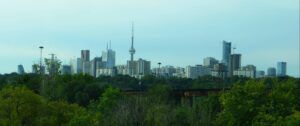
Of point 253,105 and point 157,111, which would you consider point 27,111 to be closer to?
point 157,111

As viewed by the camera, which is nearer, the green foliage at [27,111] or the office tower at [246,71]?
the green foliage at [27,111]

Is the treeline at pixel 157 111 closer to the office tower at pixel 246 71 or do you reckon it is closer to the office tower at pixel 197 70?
the office tower at pixel 246 71

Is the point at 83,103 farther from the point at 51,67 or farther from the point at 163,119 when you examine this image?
the point at 163,119

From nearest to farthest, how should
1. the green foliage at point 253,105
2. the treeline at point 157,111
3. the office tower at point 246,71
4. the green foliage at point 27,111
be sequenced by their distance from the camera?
the green foliage at point 27,111
the treeline at point 157,111
the green foliage at point 253,105
the office tower at point 246,71

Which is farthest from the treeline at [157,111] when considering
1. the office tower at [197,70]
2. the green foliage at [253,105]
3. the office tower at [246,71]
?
the office tower at [197,70]

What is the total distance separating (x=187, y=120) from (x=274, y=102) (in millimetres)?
6234

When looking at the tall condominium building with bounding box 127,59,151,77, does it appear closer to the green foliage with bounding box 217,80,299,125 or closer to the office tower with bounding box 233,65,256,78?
the office tower with bounding box 233,65,256,78

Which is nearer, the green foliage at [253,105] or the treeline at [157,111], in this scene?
the treeline at [157,111]

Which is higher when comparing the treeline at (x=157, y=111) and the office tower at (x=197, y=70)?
the office tower at (x=197, y=70)

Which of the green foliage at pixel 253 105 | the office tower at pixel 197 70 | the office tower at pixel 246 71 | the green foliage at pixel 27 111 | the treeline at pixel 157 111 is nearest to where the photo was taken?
the green foliage at pixel 27 111

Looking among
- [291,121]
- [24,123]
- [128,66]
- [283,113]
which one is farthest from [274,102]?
[128,66]

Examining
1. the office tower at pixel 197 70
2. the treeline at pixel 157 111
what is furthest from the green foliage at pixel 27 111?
Result: the office tower at pixel 197 70

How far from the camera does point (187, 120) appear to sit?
45.2m

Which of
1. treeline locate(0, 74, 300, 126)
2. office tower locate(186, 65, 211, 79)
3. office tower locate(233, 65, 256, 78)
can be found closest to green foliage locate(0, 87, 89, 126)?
treeline locate(0, 74, 300, 126)
